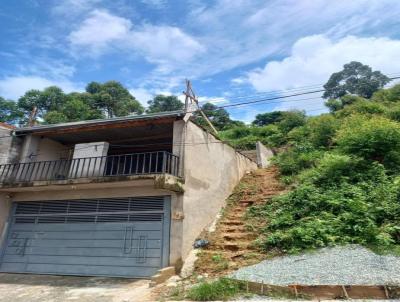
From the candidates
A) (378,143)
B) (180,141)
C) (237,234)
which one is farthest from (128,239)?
(378,143)

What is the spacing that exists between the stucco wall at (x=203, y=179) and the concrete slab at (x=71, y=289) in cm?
189

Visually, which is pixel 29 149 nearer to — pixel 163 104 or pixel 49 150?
pixel 49 150

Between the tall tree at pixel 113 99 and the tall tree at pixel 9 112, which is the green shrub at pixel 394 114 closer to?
the tall tree at pixel 113 99

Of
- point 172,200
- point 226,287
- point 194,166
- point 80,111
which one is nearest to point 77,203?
point 172,200

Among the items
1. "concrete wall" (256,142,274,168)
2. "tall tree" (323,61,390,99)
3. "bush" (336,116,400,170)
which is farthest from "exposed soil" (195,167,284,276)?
"tall tree" (323,61,390,99)

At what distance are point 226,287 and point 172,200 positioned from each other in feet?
12.1

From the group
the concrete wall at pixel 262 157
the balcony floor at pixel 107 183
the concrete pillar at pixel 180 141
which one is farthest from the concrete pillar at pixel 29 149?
the concrete wall at pixel 262 157

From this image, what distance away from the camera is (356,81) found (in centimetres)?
3822

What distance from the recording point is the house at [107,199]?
8.73 m

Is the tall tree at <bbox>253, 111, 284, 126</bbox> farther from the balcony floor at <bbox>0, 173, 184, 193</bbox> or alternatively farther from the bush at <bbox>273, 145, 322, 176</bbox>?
the balcony floor at <bbox>0, 173, 184, 193</bbox>

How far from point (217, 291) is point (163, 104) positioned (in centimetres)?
3635

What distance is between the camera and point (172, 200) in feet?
29.2

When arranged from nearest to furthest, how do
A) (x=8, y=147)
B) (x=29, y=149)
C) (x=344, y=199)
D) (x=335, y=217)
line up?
(x=335, y=217) < (x=344, y=199) < (x=8, y=147) < (x=29, y=149)

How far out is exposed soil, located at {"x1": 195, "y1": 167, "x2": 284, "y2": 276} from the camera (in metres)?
7.41
